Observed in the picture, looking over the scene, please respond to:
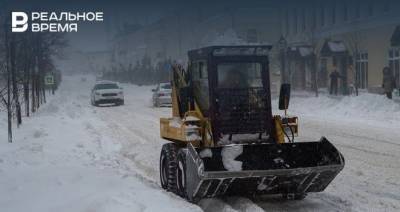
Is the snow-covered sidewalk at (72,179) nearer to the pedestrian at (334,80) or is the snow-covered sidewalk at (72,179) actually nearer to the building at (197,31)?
the building at (197,31)

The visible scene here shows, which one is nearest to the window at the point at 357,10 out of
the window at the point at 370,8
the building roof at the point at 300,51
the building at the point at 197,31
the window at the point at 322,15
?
the window at the point at 370,8

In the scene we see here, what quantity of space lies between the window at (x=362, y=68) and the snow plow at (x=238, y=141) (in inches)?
1168

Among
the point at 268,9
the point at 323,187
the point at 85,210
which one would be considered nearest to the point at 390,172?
the point at 323,187

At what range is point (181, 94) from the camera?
953cm

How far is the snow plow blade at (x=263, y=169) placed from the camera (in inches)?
306

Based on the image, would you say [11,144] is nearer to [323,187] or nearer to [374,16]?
[323,187]

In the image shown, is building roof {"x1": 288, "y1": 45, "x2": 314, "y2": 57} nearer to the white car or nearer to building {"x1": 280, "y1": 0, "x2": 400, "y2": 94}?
building {"x1": 280, "y1": 0, "x2": 400, "y2": 94}

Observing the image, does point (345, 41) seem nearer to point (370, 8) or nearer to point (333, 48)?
point (333, 48)

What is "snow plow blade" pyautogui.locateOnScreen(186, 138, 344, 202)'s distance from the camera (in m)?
7.77

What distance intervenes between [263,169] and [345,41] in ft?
107

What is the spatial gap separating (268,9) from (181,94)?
54040 millimetres

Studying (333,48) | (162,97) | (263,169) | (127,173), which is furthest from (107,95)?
(263,169)

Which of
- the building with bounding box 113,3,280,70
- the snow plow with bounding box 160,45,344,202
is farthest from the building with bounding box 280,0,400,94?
the snow plow with bounding box 160,45,344,202

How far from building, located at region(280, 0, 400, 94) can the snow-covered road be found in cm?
1541
